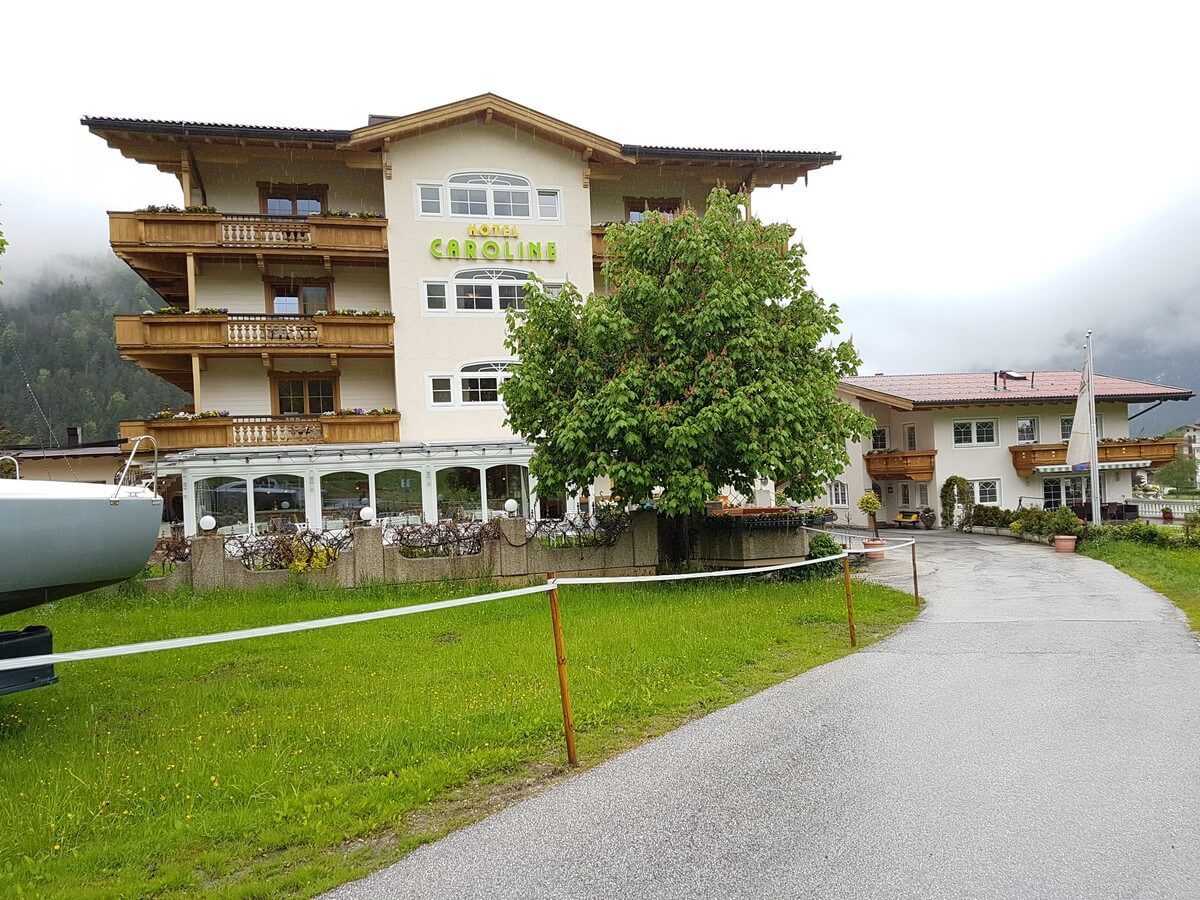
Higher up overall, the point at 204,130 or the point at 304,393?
the point at 204,130

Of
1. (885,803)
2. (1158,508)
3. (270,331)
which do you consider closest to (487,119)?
(270,331)

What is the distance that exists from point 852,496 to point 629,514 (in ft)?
80.1

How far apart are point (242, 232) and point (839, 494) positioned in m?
29.4

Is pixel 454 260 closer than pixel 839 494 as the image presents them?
Yes

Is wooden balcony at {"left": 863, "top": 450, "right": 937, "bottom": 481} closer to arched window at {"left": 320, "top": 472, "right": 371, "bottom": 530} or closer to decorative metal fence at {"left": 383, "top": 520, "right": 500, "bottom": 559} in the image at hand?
arched window at {"left": 320, "top": 472, "right": 371, "bottom": 530}

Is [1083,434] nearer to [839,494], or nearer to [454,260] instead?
[839,494]

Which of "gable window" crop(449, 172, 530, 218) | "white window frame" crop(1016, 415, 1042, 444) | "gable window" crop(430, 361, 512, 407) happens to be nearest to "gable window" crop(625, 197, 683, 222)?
"gable window" crop(449, 172, 530, 218)

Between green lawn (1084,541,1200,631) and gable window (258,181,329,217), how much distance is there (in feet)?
78.6

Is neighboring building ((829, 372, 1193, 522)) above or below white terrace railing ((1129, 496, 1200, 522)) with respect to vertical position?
above

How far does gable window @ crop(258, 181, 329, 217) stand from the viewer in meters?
24.0

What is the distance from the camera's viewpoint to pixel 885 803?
457 cm

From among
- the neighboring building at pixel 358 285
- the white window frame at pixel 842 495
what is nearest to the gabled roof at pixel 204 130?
the neighboring building at pixel 358 285

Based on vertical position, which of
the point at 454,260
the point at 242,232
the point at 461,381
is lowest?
the point at 461,381

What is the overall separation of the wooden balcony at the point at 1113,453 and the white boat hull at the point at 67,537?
114 ft
